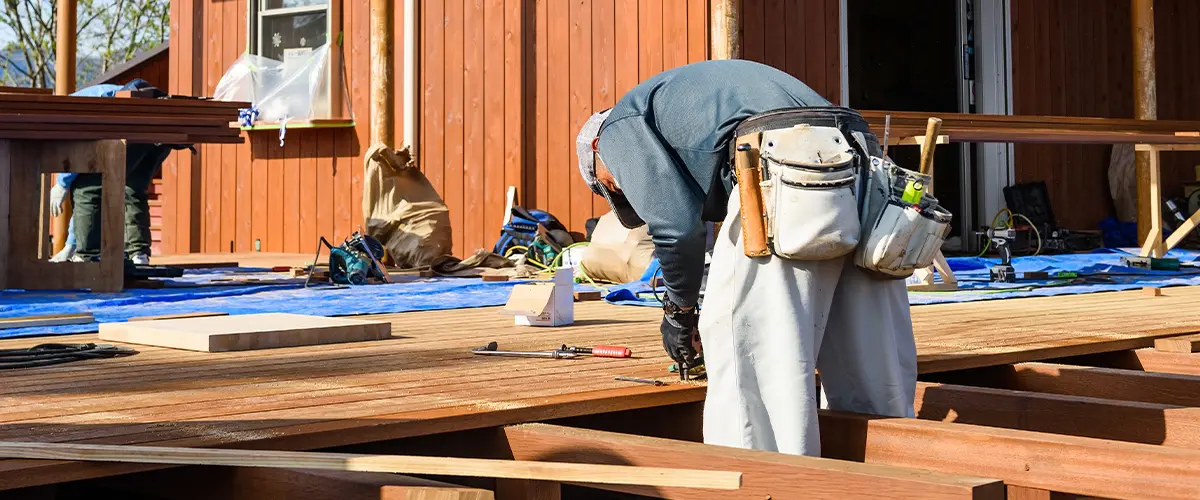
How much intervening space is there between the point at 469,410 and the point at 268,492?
54cm

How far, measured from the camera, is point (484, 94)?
1002 centimetres

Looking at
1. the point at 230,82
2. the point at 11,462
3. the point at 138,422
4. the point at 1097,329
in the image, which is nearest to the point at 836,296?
the point at 138,422

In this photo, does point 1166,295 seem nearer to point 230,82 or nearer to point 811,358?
point 811,358

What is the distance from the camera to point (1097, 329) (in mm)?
4457

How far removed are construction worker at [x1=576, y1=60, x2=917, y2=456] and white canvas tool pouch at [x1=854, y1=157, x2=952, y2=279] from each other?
0.06 meters

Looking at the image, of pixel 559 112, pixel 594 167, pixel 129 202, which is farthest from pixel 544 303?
pixel 129 202

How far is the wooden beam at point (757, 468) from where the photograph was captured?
1951 millimetres

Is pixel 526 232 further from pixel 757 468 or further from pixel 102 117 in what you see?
pixel 757 468

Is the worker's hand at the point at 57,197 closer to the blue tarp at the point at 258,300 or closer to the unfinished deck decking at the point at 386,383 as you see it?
the blue tarp at the point at 258,300

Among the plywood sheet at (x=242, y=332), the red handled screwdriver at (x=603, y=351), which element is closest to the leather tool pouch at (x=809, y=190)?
the red handled screwdriver at (x=603, y=351)

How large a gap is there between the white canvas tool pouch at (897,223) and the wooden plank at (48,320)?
11.3ft

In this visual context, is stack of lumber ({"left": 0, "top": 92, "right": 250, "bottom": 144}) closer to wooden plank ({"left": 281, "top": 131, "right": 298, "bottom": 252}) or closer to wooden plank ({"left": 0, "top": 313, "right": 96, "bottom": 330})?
wooden plank ({"left": 0, "top": 313, "right": 96, "bottom": 330})

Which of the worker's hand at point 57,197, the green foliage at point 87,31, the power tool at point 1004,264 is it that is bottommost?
the power tool at point 1004,264

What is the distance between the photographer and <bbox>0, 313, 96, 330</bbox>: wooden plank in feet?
16.1
